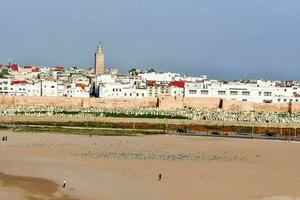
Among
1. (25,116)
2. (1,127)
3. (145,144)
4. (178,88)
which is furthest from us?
(178,88)

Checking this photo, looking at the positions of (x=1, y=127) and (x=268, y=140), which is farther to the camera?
(x=1, y=127)

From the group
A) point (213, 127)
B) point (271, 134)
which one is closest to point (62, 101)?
point (213, 127)

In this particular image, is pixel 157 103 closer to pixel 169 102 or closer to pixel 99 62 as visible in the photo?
pixel 169 102

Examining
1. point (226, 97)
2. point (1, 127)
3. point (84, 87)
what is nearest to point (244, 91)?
point (226, 97)

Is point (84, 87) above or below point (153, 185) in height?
above

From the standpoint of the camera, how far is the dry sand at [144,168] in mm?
19406

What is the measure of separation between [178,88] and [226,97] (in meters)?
7.99

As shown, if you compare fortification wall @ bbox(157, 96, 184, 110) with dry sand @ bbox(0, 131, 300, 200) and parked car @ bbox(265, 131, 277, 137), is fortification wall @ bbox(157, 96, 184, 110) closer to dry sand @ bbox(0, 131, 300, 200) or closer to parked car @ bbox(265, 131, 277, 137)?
parked car @ bbox(265, 131, 277, 137)

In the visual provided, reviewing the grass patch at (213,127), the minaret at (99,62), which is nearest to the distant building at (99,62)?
the minaret at (99,62)

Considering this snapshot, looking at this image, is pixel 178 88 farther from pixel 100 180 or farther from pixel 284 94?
pixel 100 180

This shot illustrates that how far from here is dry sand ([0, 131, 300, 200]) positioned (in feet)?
63.7

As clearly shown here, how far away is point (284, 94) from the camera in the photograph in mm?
76812

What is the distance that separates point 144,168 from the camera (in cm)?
2453

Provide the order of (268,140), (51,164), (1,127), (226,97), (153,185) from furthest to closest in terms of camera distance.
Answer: (226,97) → (1,127) → (268,140) → (51,164) → (153,185)
